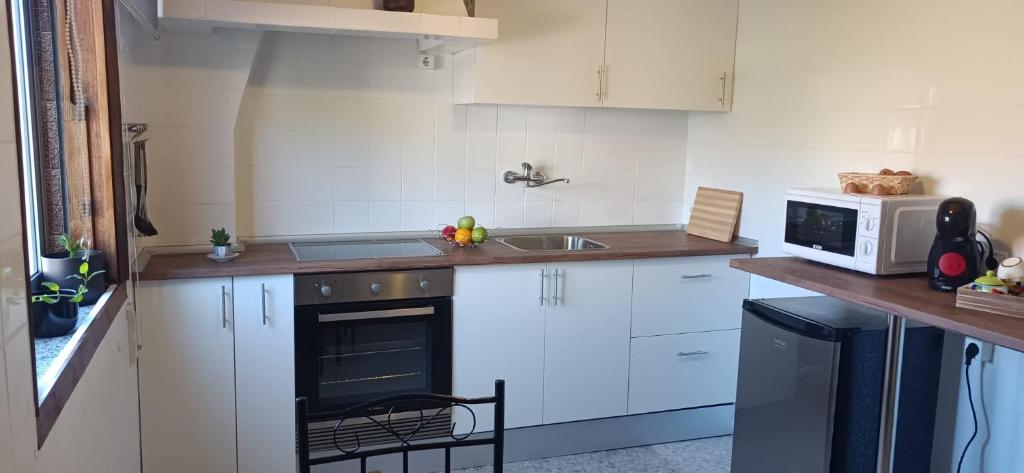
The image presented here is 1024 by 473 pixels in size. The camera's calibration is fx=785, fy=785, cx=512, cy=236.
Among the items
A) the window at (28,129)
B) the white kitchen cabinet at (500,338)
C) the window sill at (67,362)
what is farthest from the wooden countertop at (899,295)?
the window at (28,129)

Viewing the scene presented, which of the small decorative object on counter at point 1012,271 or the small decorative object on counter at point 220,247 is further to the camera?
the small decorative object on counter at point 220,247

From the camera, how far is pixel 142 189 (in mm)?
2701

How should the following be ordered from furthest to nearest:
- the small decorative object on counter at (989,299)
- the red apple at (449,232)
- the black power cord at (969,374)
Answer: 1. the red apple at (449,232)
2. the black power cord at (969,374)
3. the small decorative object on counter at (989,299)

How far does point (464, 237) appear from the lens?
10.9ft

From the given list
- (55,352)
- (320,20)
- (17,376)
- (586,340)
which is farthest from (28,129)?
(586,340)

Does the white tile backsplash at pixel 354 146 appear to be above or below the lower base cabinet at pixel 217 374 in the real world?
above

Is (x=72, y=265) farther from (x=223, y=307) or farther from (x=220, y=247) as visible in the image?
(x=220, y=247)

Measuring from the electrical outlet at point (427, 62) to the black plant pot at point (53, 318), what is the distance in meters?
2.04

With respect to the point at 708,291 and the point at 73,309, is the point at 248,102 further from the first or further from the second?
the point at 708,291

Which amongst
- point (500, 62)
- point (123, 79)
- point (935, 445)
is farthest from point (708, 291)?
point (123, 79)

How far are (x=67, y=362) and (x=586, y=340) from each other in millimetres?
2210

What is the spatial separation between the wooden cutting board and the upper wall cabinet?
1.36ft

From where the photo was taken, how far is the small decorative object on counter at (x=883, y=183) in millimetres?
2641

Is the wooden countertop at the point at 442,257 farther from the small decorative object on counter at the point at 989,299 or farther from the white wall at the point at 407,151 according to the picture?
the small decorative object on counter at the point at 989,299
